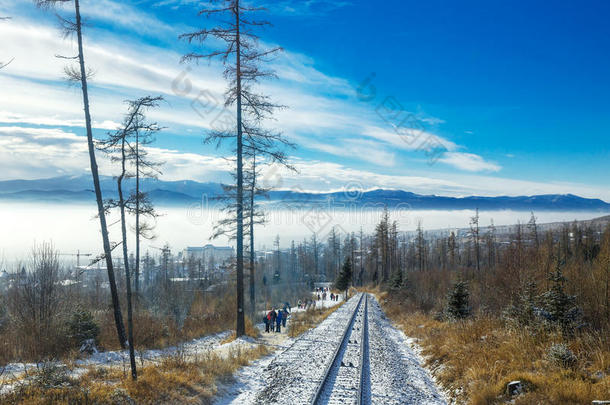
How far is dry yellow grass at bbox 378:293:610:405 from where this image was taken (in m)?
6.25

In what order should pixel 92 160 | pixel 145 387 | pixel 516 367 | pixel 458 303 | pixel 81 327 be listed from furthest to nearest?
pixel 458 303, pixel 81 327, pixel 92 160, pixel 516 367, pixel 145 387

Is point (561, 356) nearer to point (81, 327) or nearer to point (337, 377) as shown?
point (337, 377)

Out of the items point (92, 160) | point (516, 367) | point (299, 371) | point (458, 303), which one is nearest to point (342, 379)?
point (299, 371)

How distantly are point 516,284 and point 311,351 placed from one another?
8.60 metres

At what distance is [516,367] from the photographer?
793cm

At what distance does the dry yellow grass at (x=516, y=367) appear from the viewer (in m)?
6.25

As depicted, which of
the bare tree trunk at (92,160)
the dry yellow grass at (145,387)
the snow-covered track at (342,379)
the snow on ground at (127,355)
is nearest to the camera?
the dry yellow grass at (145,387)

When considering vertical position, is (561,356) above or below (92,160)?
below

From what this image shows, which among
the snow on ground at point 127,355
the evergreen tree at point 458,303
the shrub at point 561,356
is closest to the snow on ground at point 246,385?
the snow on ground at point 127,355

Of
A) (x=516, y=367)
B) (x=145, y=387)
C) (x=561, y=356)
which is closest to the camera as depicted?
(x=561, y=356)

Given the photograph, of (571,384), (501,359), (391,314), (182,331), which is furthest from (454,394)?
(391,314)

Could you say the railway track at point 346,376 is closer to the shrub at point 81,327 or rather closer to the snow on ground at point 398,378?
the snow on ground at point 398,378

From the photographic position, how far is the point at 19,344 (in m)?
11.7

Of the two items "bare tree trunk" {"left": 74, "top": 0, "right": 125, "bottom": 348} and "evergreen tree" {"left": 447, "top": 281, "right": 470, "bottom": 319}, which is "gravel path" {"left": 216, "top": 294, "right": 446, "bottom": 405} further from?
"bare tree trunk" {"left": 74, "top": 0, "right": 125, "bottom": 348}
